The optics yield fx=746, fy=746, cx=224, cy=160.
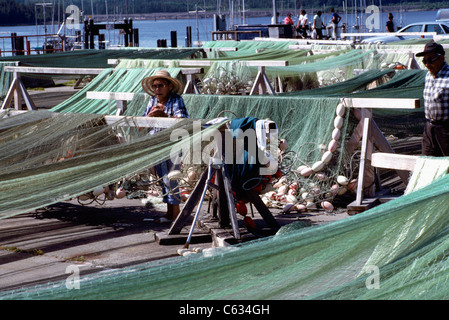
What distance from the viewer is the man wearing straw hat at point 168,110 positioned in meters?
7.19

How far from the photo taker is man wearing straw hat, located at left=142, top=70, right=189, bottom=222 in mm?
7191

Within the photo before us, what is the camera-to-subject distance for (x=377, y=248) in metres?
3.26

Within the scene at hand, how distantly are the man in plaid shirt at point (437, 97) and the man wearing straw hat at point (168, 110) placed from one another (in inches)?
93.4

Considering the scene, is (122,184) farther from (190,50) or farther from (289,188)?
(190,50)

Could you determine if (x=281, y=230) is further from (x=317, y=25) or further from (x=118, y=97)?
(x=317, y=25)

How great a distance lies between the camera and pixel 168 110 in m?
7.49

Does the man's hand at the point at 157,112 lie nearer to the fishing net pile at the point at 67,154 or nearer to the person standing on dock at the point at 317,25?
the fishing net pile at the point at 67,154

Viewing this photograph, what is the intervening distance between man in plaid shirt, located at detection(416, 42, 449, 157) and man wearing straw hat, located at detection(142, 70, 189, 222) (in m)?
2.37

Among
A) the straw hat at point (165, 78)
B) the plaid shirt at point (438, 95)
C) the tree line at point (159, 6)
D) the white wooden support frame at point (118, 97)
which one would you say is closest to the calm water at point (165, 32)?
the tree line at point (159, 6)

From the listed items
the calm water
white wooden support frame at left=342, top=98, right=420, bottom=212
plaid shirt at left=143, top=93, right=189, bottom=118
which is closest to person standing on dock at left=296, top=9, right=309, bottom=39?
the calm water

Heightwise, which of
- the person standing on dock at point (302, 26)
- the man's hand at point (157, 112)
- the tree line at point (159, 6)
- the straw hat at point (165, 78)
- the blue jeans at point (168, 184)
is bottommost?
the blue jeans at point (168, 184)

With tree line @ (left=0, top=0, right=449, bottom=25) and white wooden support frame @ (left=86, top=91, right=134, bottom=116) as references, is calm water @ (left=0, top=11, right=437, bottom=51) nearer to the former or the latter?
tree line @ (left=0, top=0, right=449, bottom=25)

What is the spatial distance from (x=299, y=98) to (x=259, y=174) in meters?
2.38

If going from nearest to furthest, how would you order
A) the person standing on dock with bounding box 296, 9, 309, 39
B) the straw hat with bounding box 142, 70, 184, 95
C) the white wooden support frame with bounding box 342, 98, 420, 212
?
the white wooden support frame with bounding box 342, 98, 420, 212
the straw hat with bounding box 142, 70, 184, 95
the person standing on dock with bounding box 296, 9, 309, 39
